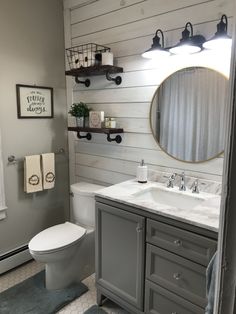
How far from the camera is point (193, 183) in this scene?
6.04 feet

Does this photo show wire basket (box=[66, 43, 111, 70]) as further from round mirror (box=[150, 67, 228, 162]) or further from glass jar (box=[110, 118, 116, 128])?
round mirror (box=[150, 67, 228, 162])

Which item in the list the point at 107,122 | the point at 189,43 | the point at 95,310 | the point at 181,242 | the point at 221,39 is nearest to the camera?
the point at 181,242

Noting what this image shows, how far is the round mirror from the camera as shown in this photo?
5.55 ft

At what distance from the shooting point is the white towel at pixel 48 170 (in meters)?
2.42

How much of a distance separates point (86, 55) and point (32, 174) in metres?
1.15

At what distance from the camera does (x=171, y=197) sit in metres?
1.82

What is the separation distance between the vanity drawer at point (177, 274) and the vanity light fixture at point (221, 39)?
1248 millimetres

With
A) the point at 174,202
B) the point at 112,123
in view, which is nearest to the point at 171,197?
the point at 174,202

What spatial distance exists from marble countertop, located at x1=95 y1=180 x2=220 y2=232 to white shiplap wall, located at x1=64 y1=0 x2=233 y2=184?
19 cm

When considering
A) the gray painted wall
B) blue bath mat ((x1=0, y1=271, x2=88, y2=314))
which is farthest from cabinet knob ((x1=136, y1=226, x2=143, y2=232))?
the gray painted wall

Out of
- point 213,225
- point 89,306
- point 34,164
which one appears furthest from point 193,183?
point 34,164

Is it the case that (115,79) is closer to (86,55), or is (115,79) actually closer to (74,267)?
(86,55)

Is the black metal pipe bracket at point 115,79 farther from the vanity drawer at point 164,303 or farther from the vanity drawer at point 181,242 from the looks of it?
the vanity drawer at point 164,303

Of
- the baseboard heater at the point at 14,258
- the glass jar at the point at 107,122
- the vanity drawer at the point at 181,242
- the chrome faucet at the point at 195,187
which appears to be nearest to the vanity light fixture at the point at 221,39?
the chrome faucet at the point at 195,187
